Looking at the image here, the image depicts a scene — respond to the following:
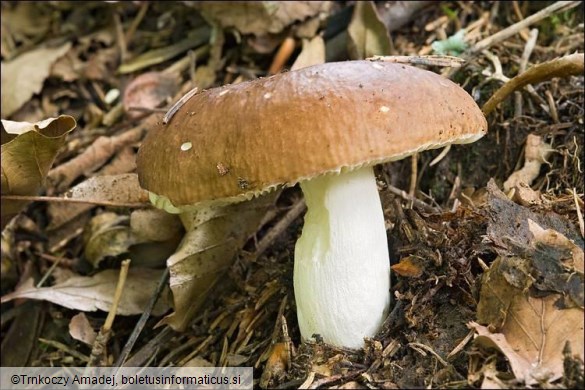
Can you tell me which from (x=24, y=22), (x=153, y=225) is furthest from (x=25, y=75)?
(x=153, y=225)

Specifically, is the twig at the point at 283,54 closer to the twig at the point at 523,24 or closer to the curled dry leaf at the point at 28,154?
the twig at the point at 523,24

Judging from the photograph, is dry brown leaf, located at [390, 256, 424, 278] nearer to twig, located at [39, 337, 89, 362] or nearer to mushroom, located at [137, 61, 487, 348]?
mushroom, located at [137, 61, 487, 348]

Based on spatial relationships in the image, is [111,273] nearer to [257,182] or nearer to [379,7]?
[257,182]

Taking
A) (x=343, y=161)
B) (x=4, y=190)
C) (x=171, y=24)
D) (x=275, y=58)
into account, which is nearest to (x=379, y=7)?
(x=275, y=58)

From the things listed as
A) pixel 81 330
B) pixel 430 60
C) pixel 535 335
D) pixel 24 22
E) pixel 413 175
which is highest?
pixel 430 60

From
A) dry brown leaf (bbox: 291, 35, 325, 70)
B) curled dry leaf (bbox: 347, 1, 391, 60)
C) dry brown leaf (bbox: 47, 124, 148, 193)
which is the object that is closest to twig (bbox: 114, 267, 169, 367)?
dry brown leaf (bbox: 47, 124, 148, 193)

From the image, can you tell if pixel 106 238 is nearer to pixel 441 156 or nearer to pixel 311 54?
pixel 311 54
